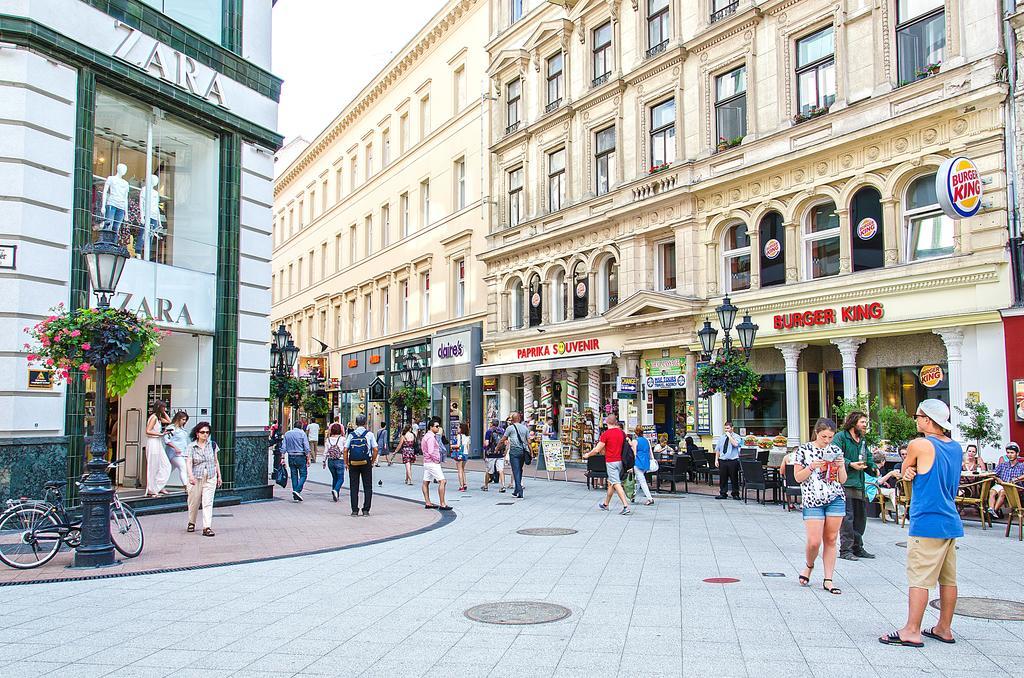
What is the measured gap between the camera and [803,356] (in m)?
22.5

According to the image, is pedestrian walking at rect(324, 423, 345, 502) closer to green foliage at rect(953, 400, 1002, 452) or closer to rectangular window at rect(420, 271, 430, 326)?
green foliage at rect(953, 400, 1002, 452)

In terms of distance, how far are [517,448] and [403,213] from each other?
26.3 m

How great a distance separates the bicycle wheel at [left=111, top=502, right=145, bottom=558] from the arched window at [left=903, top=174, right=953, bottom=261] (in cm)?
1707

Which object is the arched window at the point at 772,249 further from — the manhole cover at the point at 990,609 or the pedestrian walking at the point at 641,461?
the manhole cover at the point at 990,609

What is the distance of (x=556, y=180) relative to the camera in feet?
105

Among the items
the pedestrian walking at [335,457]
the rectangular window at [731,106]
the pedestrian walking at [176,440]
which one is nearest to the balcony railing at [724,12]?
the rectangular window at [731,106]

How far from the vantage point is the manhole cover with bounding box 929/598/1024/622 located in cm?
741

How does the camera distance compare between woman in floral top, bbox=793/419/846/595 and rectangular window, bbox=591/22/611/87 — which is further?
rectangular window, bbox=591/22/611/87

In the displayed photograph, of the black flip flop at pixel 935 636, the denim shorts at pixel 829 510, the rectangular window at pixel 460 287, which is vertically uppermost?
the rectangular window at pixel 460 287

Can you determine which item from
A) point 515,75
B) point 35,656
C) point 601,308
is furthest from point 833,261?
point 35,656

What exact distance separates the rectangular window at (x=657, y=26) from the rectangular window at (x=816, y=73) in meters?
5.45

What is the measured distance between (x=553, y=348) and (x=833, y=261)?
11892mm

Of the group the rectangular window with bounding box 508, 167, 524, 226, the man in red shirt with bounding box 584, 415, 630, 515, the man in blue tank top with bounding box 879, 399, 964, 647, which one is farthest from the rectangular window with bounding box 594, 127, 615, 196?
the man in blue tank top with bounding box 879, 399, 964, 647

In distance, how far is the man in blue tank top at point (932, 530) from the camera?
21.0 ft
